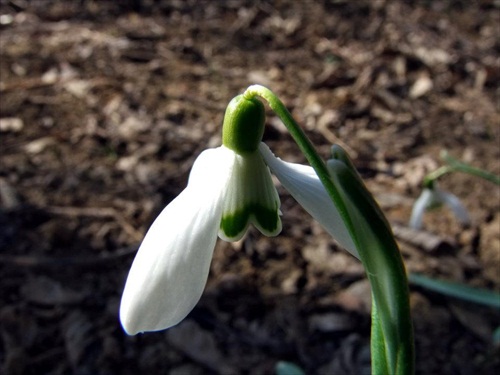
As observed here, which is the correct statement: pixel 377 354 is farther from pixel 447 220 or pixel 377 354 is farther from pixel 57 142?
pixel 57 142

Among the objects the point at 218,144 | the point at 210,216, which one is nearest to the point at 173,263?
the point at 210,216

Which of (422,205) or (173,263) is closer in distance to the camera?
(173,263)

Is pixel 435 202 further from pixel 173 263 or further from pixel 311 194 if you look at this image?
pixel 173 263

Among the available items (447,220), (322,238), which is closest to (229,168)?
(322,238)

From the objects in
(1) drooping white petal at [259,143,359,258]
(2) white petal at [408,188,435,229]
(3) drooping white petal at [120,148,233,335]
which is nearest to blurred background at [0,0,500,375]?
(2) white petal at [408,188,435,229]

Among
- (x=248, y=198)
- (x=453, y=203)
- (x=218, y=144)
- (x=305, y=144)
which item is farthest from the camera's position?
(x=218, y=144)

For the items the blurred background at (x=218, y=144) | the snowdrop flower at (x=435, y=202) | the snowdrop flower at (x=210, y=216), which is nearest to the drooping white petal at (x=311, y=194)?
the snowdrop flower at (x=210, y=216)
